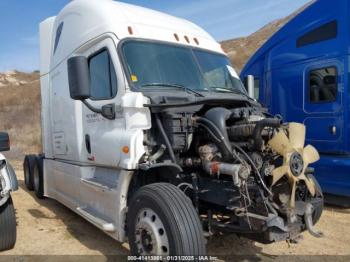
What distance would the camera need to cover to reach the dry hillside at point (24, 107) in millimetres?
17963

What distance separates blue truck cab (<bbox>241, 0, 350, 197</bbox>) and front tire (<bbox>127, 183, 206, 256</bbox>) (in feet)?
12.8

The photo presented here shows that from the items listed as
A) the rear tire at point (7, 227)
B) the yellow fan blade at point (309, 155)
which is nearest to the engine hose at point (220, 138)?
the yellow fan blade at point (309, 155)

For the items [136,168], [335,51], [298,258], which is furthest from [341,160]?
[136,168]

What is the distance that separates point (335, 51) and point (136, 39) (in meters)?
3.75

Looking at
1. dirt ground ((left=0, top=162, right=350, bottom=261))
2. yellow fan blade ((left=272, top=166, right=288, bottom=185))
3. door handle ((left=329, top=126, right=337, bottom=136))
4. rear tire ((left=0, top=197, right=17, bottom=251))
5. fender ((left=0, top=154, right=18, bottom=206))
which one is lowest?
dirt ground ((left=0, top=162, right=350, bottom=261))

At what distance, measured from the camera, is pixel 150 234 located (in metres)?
4.04

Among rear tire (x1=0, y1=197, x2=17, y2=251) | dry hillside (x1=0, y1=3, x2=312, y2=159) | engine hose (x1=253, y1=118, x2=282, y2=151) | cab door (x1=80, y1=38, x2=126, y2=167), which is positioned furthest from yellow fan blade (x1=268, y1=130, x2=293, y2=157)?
dry hillside (x1=0, y1=3, x2=312, y2=159)

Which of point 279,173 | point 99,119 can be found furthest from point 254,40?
point 279,173

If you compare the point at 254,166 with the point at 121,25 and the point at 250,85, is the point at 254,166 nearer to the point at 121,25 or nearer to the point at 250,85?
the point at 121,25

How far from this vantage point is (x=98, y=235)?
5945 millimetres

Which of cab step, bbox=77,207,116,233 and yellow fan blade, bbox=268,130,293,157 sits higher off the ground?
yellow fan blade, bbox=268,130,293,157

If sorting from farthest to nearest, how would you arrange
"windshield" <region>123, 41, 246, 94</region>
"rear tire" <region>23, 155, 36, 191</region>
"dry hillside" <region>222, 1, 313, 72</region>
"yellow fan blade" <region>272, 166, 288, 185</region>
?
1. "dry hillside" <region>222, 1, 313, 72</region>
2. "rear tire" <region>23, 155, 36, 191</region>
3. "windshield" <region>123, 41, 246, 94</region>
4. "yellow fan blade" <region>272, 166, 288, 185</region>

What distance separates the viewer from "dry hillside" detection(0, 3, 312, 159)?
18.0 m

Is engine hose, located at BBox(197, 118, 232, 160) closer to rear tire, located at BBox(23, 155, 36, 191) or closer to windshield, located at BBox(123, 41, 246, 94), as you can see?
windshield, located at BBox(123, 41, 246, 94)
